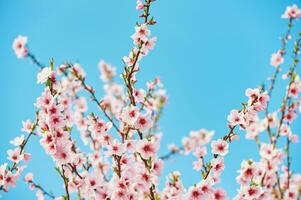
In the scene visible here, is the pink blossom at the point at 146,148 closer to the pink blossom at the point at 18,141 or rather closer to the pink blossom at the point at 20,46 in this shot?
the pink blossom at the point at 18,141

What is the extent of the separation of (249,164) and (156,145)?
1.33 metres

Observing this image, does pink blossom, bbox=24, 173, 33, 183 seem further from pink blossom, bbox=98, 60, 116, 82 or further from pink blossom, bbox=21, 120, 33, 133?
pink blossom, bbox=98, 60, 116, 82

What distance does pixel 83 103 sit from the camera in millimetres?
7711

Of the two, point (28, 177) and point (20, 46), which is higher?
point (20, 46)

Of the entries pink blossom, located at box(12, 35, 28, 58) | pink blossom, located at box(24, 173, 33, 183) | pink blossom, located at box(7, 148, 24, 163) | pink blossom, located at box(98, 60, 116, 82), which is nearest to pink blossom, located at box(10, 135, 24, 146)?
pink blossom, located at box(7, 148, 24, 163)

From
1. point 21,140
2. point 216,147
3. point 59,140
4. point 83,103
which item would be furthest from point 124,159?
point 83,103

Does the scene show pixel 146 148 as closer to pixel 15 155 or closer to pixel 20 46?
pixel 15 155

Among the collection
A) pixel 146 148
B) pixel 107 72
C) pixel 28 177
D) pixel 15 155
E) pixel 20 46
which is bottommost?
pixel 146 148

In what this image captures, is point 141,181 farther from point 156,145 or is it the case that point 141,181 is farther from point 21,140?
point 21,140

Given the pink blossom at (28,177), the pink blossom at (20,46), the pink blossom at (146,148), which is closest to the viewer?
the pink blossom at (146,148)

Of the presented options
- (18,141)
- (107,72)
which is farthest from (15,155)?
(107,72)

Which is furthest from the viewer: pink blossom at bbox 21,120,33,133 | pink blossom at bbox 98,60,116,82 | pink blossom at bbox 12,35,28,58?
pink blossom at bbox 98,60,116,82

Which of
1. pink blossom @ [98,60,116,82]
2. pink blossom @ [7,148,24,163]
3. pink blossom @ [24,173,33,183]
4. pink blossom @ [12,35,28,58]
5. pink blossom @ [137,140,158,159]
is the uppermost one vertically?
pink blossom @ [98,60,116,82]

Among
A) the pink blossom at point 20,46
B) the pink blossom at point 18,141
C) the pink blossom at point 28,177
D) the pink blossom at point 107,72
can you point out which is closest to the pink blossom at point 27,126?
the pink blossom at point 18,141
